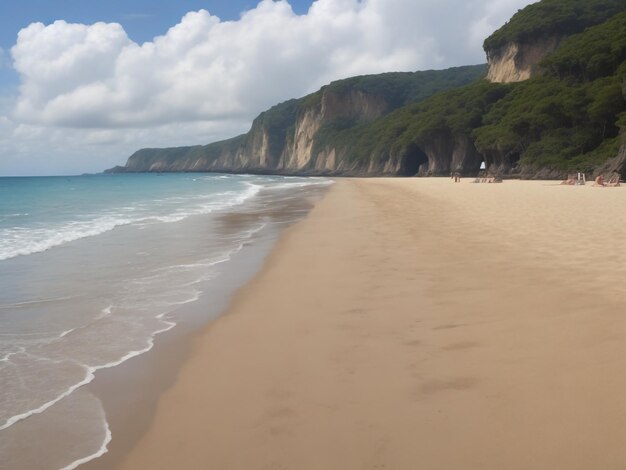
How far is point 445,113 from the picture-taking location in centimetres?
7512

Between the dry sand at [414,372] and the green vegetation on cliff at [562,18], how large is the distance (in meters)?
79.9

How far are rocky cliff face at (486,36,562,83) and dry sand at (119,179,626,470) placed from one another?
76837 millimetres

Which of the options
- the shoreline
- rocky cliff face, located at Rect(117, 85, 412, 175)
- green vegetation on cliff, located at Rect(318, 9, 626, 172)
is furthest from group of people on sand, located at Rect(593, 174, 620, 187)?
rocky cliff face, located at Rect(117, 85, 412, 175)

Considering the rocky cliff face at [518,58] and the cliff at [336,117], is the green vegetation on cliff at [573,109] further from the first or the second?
the cliff at [336,117]

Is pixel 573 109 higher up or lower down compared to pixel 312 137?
lower down

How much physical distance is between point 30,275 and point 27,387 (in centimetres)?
638

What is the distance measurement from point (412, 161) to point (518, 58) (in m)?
22.8

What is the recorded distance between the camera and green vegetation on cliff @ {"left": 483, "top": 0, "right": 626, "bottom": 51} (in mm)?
76375

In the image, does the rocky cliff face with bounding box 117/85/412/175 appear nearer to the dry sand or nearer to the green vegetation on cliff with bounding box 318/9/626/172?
the green vegetation on cliff with bounding box 318/9/626/172

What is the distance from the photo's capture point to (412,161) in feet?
294

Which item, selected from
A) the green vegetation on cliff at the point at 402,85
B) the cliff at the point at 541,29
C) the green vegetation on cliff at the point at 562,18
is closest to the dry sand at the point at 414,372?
the cliff at the point at 541,29

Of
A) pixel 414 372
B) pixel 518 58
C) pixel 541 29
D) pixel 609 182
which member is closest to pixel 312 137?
pixel 518 58

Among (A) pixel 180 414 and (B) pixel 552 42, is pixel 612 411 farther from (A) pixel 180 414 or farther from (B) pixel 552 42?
(B) pixel 552 42

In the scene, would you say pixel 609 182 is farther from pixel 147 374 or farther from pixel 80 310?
pixel 147 374
